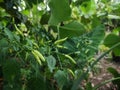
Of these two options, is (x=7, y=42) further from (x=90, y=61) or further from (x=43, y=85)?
(x=90, y=61)

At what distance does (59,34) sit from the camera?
5.30 feet

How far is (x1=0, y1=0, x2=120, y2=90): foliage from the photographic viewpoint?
3.94 ft

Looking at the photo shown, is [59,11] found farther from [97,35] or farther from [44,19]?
[97,35]

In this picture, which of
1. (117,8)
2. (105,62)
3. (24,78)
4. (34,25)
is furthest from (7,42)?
(105,62)

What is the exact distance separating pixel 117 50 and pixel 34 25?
1.93ft

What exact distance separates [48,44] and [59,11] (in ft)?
0.97

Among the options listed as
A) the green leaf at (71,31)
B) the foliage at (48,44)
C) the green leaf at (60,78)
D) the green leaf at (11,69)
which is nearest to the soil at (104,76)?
the foliage at (48,44)

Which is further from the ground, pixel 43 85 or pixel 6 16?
pixel 6 16

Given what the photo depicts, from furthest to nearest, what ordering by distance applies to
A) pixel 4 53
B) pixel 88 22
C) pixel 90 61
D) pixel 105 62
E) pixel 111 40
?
1. pixel 105 62
2. pixel 88 22
3. pixel 111 40
4. pixel 90 61
5. pixel 4 53

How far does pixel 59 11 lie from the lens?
5.17ft

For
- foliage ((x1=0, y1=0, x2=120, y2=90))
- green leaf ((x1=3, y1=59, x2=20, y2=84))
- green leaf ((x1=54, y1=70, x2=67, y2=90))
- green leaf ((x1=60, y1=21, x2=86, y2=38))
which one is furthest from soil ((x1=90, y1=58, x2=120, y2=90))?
green leaf ((x1=3, y1=59, x2=20, y2=84))

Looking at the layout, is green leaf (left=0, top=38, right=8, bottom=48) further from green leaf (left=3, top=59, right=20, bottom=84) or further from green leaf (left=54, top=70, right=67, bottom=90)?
green leaf (left=54, top=70, right=67, bottom=90)

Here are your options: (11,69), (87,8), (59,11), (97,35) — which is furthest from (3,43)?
(87,8)

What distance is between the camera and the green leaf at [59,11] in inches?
60.8
